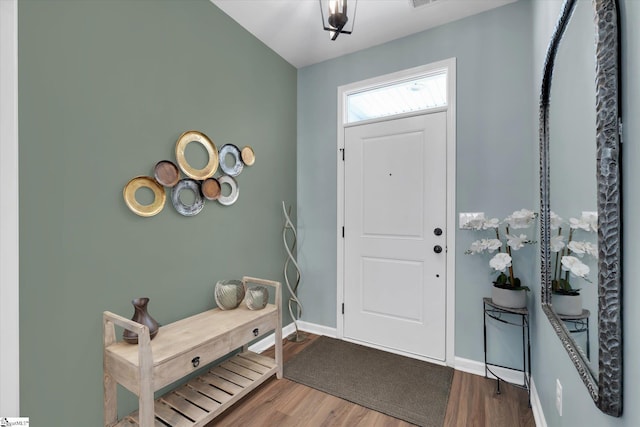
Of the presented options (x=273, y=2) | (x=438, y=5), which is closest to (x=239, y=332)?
(x=273, y=2)

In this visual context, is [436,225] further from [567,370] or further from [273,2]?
[273,2]

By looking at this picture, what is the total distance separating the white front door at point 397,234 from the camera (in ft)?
8.13

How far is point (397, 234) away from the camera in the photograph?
2.65 m

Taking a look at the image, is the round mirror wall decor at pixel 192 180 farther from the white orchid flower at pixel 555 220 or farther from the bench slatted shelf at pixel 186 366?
the white orchid flower at pixel 555 220

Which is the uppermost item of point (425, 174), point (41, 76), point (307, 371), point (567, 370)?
point (41, 76)

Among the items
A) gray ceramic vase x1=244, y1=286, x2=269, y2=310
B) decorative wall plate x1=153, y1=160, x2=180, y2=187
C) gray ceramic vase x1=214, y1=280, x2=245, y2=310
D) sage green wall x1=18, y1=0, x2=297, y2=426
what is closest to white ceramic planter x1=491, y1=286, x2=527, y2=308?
gray ceramic vase x1=244, y1=286, x2=269, y2=310

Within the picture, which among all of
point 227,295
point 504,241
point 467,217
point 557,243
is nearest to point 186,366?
point 227,295

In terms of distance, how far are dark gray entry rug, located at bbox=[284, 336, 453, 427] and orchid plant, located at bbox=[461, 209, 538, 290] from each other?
0.87 m

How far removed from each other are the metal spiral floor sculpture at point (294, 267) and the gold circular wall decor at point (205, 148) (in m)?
0.92

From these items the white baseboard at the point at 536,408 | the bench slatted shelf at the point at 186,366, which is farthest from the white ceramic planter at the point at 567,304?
the bench slatted shelf at the point at 186,366
